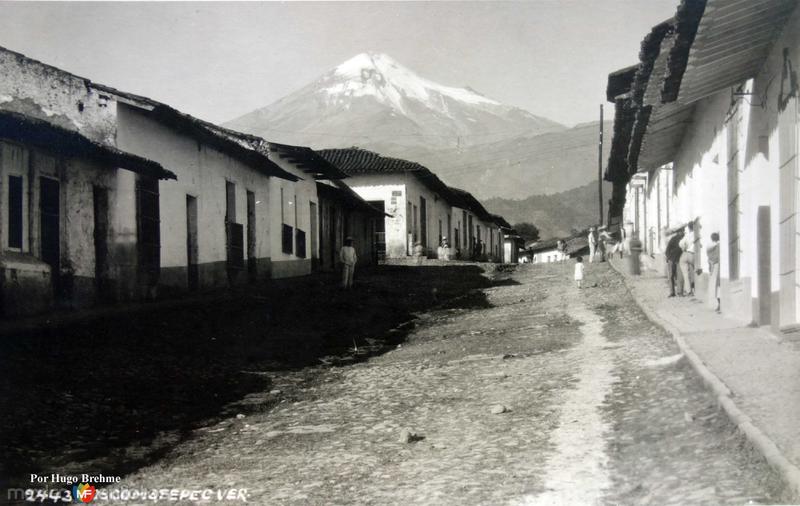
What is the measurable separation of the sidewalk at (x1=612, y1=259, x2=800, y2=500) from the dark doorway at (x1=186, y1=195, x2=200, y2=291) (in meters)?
9.07

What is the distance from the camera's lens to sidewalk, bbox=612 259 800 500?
14.8 feet

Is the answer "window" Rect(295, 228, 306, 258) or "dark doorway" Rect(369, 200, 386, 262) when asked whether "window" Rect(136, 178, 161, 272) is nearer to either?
"window" Rect(295, 228, 306, 258)

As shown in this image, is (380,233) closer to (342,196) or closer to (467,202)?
(342,196)

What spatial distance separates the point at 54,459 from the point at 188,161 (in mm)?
10732

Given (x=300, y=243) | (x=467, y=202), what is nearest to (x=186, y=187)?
(x=300, y=243)

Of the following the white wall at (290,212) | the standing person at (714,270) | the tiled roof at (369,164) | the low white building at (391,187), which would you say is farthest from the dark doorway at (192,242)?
the low white building at (391,187)

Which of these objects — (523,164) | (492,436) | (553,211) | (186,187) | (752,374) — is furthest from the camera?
(523,164)

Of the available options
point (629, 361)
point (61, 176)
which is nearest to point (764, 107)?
point (629, 361)

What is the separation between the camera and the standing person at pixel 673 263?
1346 centimetres

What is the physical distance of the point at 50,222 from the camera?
1138 centimetres

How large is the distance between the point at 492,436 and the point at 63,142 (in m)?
7.41

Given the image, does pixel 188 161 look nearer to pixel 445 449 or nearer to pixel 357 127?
pixel 445 449

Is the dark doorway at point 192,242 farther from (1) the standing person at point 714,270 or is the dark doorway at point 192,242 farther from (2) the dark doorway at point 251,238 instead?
(1) the standing person at point 714,270

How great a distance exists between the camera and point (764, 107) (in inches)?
337
